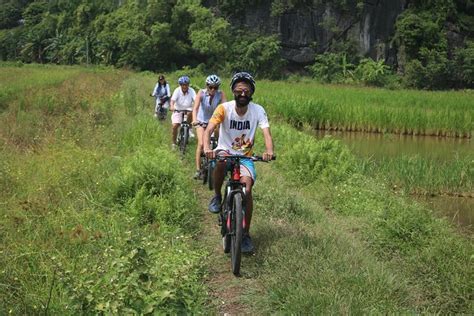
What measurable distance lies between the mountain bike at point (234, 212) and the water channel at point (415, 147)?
4.89 meters

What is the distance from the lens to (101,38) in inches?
2232

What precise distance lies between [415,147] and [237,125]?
38.3 ft

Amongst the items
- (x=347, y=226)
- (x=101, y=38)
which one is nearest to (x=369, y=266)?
(x=347, y=226)

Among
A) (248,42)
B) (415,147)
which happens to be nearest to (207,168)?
(415,147)

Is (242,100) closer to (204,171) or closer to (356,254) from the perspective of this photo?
(356,254)

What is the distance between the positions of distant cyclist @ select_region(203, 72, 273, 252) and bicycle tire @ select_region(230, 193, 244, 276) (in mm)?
217

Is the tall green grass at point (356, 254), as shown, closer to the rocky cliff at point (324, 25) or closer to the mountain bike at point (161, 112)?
the mountain bike at point (161, 112)

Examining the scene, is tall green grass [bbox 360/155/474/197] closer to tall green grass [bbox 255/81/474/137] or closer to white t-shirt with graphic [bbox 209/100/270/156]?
white t-shirt with graphic [bbox 209/100/270/156]

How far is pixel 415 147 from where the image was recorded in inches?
603

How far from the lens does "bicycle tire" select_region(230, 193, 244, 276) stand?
14.8ft

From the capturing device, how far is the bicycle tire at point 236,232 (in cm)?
450

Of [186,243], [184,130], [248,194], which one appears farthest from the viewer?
[184,130]

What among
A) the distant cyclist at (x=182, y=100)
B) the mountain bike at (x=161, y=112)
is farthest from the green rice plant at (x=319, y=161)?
the mountain bike at (x=161, y=112)

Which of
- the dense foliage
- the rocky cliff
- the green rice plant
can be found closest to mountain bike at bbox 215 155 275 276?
the green rice plant
